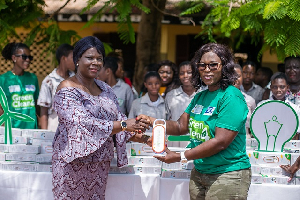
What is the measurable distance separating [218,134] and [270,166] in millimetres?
1152

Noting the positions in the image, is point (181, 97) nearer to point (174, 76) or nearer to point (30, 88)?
point (174, 76)

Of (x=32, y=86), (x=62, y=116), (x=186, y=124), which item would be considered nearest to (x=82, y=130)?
(x=62, y=116)

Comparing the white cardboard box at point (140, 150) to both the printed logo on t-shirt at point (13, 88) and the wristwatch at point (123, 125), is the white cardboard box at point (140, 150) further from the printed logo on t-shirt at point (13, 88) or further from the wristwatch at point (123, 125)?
the printed logo on t-shirt at point (13, 88)

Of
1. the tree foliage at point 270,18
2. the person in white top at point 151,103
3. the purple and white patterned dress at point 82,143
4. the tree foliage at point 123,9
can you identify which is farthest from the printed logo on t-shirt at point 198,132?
the person in white top at point 151,103

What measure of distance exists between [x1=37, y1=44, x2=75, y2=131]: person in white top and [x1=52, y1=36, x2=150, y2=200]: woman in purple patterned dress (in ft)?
6.16

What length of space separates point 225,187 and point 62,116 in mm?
1263

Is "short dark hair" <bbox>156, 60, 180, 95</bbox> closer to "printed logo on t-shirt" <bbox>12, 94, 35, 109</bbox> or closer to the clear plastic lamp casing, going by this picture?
"printed logo on t-shirt" <bbox>12, 94, 35, 109</bbox>

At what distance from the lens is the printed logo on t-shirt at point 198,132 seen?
3.16 meters

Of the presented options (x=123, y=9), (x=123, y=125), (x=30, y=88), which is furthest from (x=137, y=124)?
(x=30, y=88)

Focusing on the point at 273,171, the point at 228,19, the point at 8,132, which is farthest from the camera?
the point at 228,19

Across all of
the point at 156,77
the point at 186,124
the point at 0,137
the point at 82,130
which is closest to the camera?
the point at 82,130

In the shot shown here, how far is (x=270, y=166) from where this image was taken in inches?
157

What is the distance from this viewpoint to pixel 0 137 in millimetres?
4445

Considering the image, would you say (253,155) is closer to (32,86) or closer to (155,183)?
(155,183)
